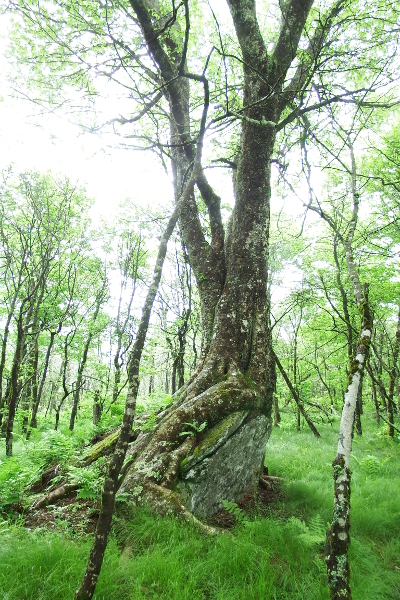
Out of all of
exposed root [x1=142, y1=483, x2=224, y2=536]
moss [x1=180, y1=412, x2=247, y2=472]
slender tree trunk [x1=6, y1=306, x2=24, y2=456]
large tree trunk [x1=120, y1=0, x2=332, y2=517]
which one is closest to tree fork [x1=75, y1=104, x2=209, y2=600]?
exposed root [x1=142, y1=483, x2=224, y2=536]

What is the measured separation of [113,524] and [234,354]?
270cm

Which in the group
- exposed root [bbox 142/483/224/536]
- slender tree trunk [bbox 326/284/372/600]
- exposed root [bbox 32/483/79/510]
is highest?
slender tree trunk [bbox 326/284/372/600]

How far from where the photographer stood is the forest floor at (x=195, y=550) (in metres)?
2.54

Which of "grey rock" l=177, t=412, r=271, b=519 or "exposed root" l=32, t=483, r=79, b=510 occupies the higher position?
"grey rock" l=177, t=412, r=271, b=519

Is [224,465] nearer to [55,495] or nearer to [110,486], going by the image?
[110,486]

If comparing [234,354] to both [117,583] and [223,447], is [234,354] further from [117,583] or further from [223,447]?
[117,583]

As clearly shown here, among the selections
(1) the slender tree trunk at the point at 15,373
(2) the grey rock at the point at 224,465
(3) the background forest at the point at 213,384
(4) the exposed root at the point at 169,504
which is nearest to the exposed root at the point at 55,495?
(3) the background forest at the point at 213,384

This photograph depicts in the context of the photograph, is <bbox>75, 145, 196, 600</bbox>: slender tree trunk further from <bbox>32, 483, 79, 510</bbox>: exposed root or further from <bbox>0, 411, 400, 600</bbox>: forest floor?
<bbox>32, 483, 79, 510</bbox>: exposed root

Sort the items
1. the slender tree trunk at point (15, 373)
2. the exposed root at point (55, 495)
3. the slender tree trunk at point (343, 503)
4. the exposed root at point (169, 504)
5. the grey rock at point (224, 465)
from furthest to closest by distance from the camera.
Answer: the slender tree trunk at point (15, 373), the exposed root at point (55, 495), the grey rock at point (224, 465), the exposed root at point (169, 504), the slender tree trunk at point (343, 503)

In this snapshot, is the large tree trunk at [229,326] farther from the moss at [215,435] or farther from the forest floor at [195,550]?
the forest floor at [195,550]

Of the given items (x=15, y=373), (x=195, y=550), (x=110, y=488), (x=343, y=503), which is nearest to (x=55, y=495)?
(x=195, y=550)

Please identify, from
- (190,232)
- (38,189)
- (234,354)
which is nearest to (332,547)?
(234,354)

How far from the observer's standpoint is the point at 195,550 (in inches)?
120

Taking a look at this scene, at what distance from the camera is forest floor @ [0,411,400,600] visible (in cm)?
254
